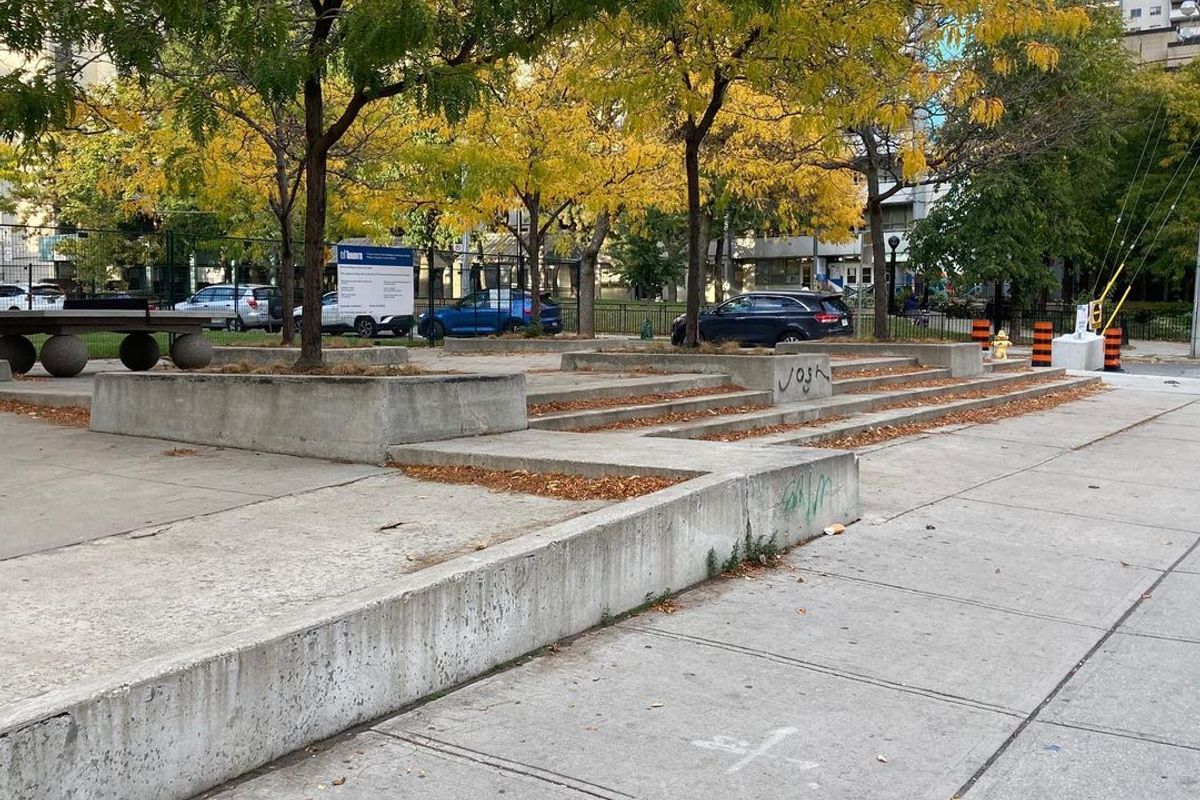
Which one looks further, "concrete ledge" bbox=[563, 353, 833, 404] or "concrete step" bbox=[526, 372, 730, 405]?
"concrete ledge" bbox=[563, 353, 833, 404]

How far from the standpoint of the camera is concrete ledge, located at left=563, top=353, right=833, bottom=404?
41.9 ft

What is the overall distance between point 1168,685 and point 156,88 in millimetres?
16371

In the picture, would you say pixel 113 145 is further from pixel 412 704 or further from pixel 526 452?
pixel 412 704

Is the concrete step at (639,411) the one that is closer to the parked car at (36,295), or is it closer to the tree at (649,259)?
the parked car at (36,295)

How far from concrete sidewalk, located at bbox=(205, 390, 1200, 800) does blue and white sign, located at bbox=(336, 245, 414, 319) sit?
16765 millimetres

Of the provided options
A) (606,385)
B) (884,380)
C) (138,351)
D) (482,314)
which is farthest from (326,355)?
(482,314)

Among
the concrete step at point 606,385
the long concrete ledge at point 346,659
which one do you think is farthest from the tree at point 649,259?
the long concrete ledge at point 346,659

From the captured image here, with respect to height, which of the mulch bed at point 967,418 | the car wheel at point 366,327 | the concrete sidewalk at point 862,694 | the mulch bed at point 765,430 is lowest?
the concrete sidewalk at point 862,694

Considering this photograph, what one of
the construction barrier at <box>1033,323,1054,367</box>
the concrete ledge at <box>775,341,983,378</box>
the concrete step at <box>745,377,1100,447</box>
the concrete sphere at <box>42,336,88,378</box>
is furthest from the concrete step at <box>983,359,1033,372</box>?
the concrete sphere at <box>42,336,88,378</box>

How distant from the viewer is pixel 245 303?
32781mm

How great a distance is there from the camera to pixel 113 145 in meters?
20.9

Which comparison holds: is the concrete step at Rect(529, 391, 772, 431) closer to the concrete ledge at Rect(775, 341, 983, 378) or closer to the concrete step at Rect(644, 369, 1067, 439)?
the concrete step at Rect(644, 369, 1067, 439)

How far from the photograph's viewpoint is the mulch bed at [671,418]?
1028 cm

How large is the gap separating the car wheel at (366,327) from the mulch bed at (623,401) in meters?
20.6
